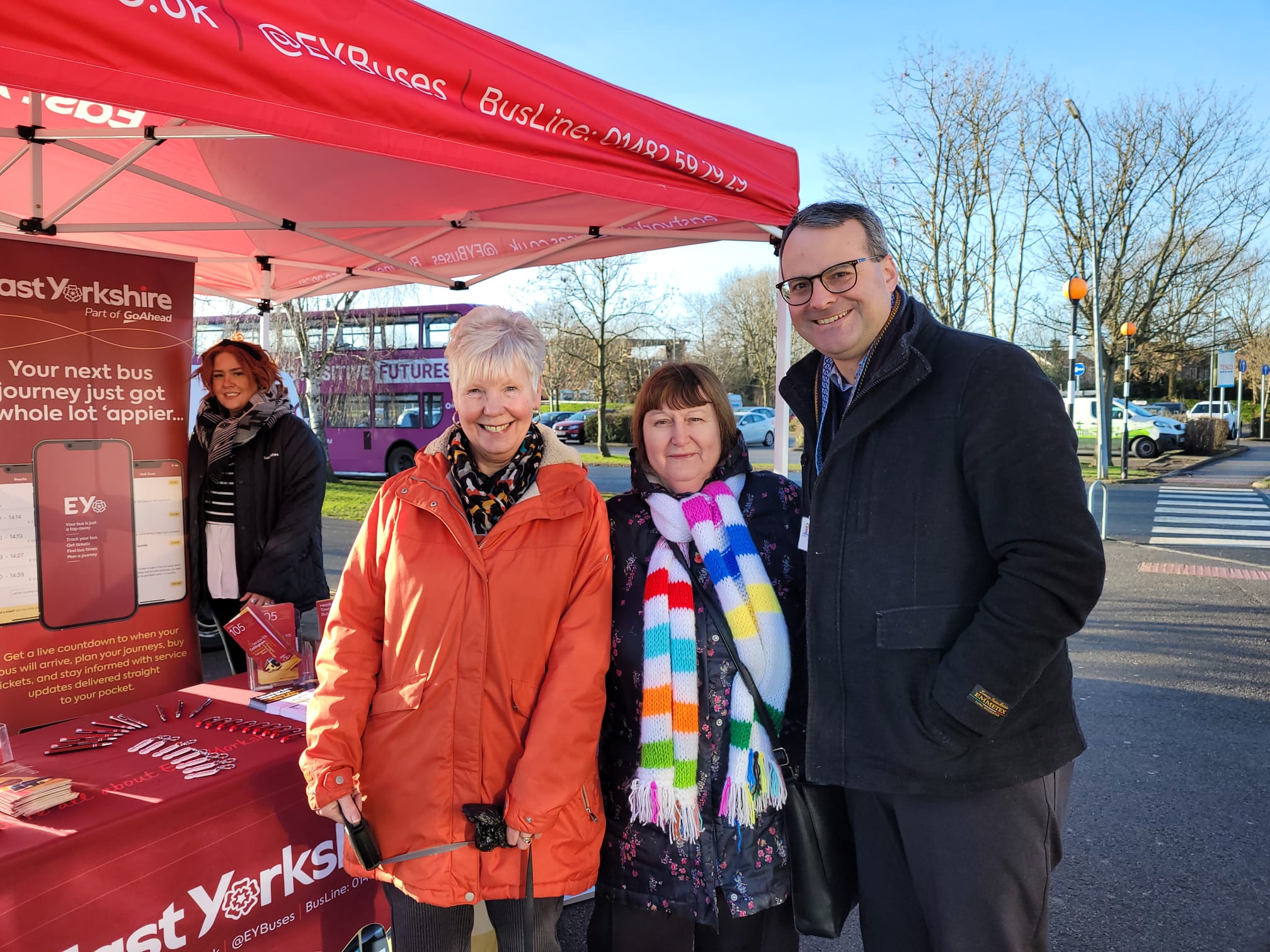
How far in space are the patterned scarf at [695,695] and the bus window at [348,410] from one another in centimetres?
1863

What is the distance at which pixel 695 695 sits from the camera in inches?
75.8

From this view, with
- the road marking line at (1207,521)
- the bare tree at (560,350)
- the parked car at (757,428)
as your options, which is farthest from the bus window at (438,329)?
the parked car at (757,428)

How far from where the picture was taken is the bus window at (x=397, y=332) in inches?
768

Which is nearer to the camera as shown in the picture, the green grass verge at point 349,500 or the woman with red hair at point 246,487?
the woman with red hair at point 246,487

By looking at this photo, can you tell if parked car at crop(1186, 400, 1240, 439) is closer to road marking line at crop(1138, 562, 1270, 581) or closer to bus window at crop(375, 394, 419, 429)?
road marking line at crop(1138, 562, 1270, 581)

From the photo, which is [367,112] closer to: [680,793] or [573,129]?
[573,129]

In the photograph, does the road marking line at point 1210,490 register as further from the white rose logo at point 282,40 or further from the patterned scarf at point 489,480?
the white rose logo at point 282,40

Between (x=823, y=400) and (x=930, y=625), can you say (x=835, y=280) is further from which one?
(x=930, y=625)

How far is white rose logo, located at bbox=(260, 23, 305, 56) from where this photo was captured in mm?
1695

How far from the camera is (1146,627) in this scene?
262 inches

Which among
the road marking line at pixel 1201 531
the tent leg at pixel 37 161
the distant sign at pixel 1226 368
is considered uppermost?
the distant sign at pixel 1226 368

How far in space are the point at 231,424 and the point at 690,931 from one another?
8.01 ft

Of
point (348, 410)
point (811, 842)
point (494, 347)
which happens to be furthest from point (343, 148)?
point (348, 410)

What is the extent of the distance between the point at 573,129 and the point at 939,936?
215 centimetres
